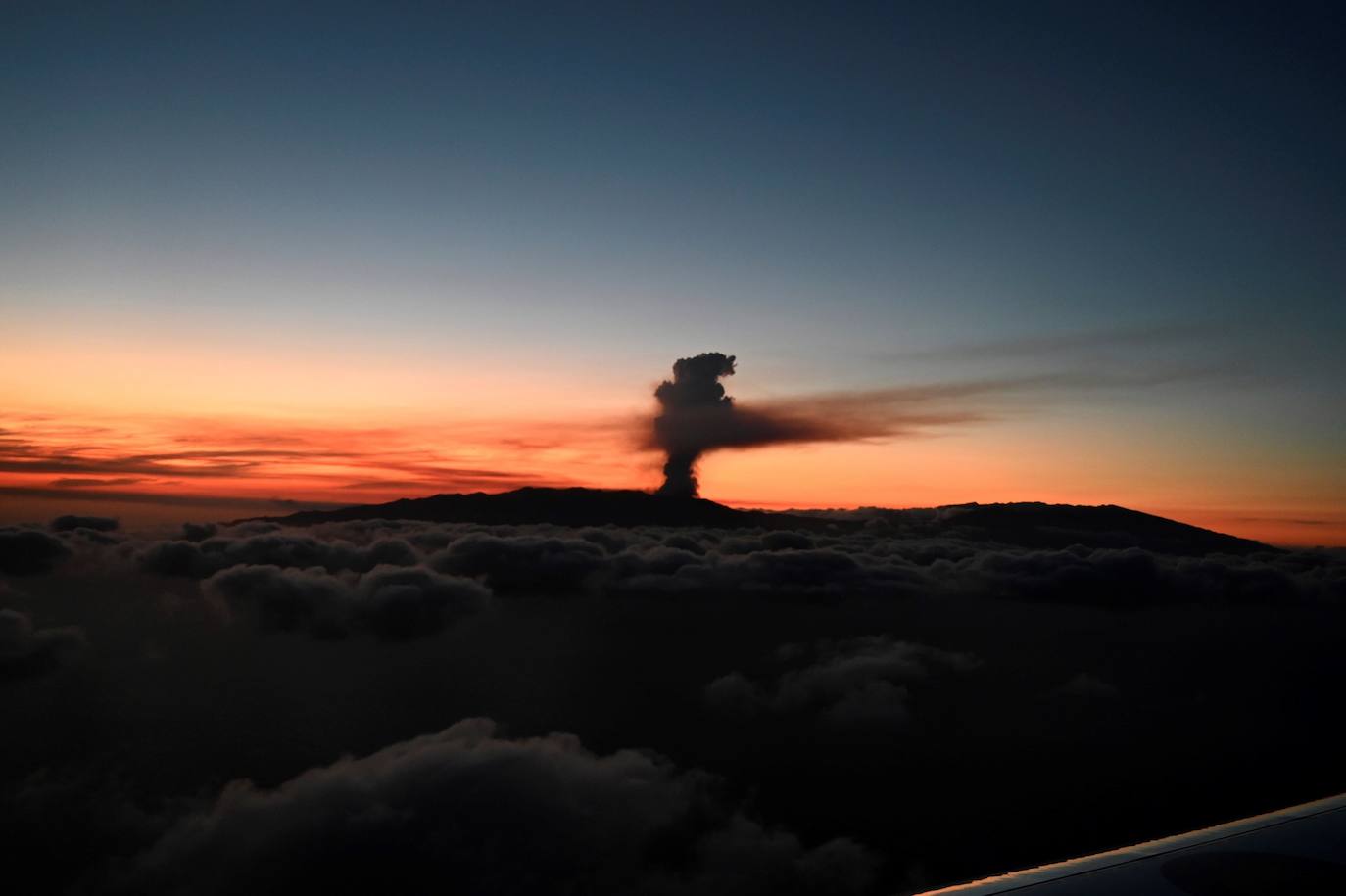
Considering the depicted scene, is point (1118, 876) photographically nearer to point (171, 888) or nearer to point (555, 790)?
point (555, 790)

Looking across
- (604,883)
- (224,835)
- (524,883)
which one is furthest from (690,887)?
(224,835)

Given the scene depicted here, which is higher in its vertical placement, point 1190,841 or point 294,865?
point 1190,841

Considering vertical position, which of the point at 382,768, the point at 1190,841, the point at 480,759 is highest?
the point at 1190,841

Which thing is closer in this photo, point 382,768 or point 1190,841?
point 1190,841

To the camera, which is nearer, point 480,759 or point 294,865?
point 480,759

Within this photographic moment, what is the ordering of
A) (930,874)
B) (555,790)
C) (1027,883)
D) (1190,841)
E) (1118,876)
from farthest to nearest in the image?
(930,874), (555,790), (1190,841), (1118,876), (1027,883)

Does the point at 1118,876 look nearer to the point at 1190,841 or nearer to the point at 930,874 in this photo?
the point at 1190,841

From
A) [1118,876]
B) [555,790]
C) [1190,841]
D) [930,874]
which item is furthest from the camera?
[930,874]

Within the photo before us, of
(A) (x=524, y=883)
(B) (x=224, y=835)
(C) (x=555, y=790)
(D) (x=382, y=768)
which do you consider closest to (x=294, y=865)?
(B) (x=224, y=835)

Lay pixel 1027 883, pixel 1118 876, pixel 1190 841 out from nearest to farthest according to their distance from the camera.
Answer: pixel 1027 883
pixel 1118 876
pixel 1190 841
